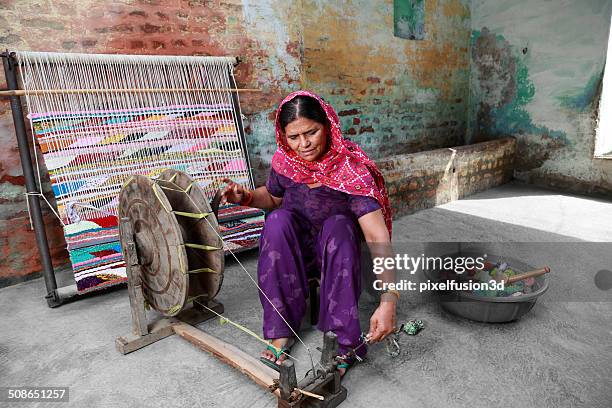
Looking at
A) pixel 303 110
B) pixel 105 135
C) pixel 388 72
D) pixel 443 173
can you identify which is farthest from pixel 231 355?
pixel 388 72

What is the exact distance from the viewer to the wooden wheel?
72.8 inches

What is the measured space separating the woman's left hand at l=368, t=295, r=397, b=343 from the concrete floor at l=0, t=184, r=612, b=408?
0.24 metres

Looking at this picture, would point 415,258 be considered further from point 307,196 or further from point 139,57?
point 139,57

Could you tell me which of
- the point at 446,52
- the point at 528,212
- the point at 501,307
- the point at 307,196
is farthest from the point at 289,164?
the point at 446,52

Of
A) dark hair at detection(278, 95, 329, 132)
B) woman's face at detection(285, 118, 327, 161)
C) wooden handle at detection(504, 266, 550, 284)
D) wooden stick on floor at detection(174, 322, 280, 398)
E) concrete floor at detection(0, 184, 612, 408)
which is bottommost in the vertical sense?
concrete floor at detection(0, 184, 612, 408)

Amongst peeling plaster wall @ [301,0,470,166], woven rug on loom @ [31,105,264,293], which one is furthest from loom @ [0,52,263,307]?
peeling plaster wall @ [301,0,470,166]

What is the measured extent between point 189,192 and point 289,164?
0.51 metres

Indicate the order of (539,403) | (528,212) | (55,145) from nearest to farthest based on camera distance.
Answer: (539,403), (55,145), (528,212)

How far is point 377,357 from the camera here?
1.93 m

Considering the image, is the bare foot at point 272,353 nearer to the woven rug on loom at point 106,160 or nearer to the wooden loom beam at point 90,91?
the woven rug on loom at point 106,160

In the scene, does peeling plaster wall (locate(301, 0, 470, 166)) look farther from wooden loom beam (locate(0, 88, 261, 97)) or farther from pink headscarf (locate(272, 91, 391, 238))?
pink headscarf (locate(272, 91, 391, 238))

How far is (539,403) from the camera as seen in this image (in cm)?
162

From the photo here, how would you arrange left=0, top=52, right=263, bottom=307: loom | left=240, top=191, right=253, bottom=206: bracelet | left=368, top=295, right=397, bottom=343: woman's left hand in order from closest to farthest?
1. left=368, top=295, right=397, bottom=343: woman's left hand
2. left=240, top=191, right=253, bottom=206: bracelet
3. left=0, top=52, right=263, bottom=307: loom

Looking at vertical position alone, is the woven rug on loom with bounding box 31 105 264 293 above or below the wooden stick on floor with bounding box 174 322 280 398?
above
